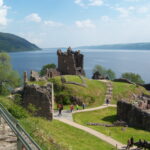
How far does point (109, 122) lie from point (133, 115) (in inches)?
155

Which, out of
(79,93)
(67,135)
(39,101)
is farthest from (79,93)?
(67,135)

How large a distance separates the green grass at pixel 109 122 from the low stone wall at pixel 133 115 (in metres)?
1.62

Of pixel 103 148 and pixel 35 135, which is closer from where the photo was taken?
pixel 35 135

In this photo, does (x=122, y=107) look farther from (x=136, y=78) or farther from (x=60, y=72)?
(x=136, y=78)

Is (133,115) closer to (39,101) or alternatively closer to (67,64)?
(39,101)

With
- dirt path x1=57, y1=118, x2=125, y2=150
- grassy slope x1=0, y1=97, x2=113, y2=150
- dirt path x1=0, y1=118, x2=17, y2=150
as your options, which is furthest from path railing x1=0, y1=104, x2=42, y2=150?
dirt path x1=57, y1=118, x2=125, y2=150

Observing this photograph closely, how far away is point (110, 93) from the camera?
2151 inches

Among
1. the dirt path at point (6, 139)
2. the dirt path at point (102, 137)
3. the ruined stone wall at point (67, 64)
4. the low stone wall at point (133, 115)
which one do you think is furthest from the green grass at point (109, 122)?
the ruined stone wall at point (67, 64)

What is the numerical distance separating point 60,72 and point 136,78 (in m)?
53.4

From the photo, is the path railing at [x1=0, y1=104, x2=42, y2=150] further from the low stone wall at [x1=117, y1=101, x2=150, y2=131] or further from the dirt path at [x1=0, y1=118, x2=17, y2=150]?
the low stone wall at [x1=117, y1=101, x2=150, y2=131]

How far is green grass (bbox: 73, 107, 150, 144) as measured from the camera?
3102 centimetres

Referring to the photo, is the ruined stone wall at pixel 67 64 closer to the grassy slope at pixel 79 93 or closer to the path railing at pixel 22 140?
the grassy slope at pixel 79 93

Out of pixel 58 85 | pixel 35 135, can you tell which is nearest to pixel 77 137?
pixel 35 135

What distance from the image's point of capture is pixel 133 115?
38.5 meters
